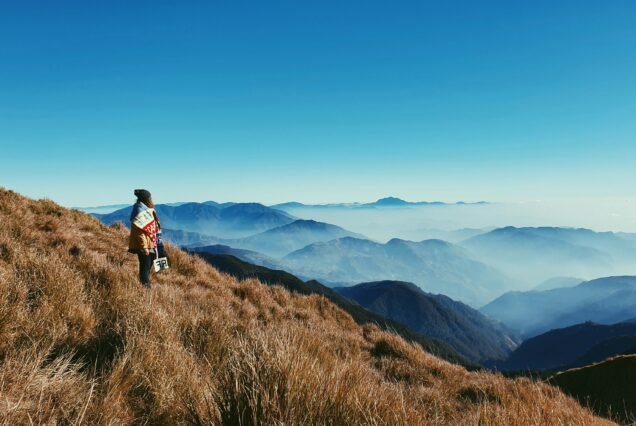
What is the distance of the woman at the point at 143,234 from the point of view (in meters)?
8.78

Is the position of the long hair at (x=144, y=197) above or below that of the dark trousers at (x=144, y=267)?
above

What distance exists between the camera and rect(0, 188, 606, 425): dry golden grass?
2.42 m

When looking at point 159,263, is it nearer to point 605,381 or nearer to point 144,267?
point 144,267

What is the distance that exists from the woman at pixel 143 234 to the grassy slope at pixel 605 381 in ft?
46.4

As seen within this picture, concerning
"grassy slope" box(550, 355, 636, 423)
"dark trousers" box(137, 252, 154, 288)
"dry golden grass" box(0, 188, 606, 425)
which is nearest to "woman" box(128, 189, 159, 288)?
"dark trousers" box(137, 252, 154, 288)

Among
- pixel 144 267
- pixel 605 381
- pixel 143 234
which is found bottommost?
pixel 605 381

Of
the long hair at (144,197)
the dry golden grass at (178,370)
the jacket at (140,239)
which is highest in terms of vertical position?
the long hair at (144,197)

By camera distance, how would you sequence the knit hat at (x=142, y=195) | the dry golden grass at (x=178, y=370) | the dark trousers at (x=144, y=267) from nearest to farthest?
the dry golden grass at (x=178, y=370) → the dark trousers at (x=144, y=267) → the knit hat at (x=142, y=195)

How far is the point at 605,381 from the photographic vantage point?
15.6 meters

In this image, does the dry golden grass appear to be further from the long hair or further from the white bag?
the long hair

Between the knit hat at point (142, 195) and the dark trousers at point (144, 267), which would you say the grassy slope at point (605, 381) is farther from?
the knit hat at point (142, 195)

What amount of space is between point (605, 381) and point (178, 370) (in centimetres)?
1839

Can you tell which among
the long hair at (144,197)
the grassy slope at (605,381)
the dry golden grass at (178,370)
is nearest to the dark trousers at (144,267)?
the dry golden grass at (178,370)

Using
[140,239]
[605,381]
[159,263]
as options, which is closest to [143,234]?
[140,239]
